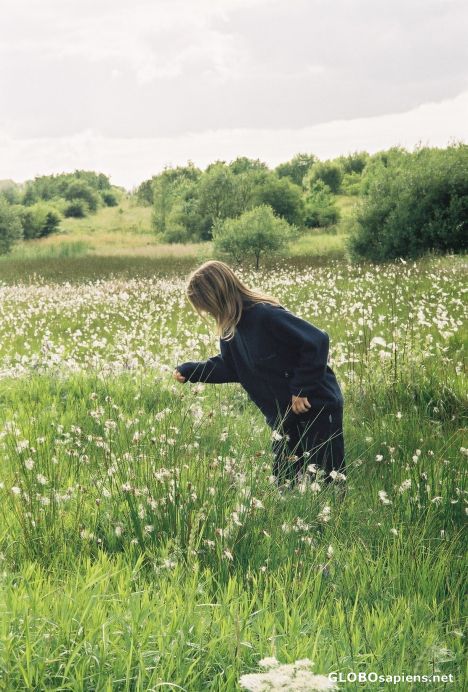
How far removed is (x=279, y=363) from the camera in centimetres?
439

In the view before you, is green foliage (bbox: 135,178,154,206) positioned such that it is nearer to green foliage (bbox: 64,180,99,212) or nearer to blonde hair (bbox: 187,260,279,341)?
green foliage (bbox: 64,180,99,212)

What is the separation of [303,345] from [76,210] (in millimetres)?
89225

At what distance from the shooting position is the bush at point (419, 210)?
22.5 m

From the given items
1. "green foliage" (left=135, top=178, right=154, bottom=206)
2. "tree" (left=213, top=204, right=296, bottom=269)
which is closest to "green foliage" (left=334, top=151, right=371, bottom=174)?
"green foliage" (left=135, top=178, right=154, bottom=206)

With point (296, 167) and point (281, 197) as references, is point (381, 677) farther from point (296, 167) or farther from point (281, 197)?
point (296, 167)

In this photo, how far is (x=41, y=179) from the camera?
105 meters

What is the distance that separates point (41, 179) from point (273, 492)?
10977 cm

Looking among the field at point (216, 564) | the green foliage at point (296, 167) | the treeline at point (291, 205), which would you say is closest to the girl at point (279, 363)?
the field at point (216, 564)

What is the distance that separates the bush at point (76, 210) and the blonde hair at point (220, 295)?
87.7 metres

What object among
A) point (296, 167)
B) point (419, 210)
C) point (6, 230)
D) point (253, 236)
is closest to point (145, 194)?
point (296, 167)

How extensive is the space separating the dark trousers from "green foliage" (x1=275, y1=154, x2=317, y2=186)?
94.0 metres

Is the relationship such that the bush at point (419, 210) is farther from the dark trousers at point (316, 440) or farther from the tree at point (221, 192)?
the tree at point (221, 192)

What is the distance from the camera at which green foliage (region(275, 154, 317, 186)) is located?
96.1 m

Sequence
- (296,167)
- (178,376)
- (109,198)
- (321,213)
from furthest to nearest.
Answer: (109,198) → (296,167) → (321,213) → (178,376)
